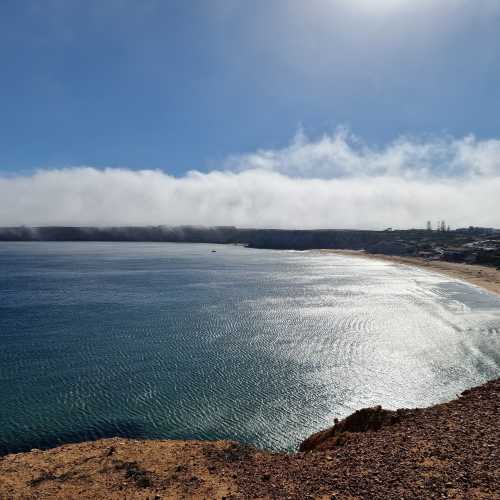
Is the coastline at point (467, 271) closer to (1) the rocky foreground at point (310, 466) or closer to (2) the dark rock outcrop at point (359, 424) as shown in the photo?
(2) the dark rock outcrop at point (359, 424)

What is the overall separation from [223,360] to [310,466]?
19130mm

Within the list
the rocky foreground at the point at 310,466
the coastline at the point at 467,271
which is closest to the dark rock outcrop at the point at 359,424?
the rocky foreground at the point at 310,466

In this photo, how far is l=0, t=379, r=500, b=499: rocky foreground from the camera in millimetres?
12312

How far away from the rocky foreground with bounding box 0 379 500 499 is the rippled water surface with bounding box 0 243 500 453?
4118 millimetres

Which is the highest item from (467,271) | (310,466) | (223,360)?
(467,271)

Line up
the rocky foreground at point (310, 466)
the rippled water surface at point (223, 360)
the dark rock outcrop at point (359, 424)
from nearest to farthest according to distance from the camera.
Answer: the rocky foreground at point (310, 466)
the dark rock outcrop at point (359, 424)
the rippled water surface at point (223, 360)

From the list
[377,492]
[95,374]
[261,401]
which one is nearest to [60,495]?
[377,492]

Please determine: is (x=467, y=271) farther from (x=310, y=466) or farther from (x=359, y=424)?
(x=310, y=466)

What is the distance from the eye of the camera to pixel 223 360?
108ft

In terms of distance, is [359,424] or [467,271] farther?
[467,271]

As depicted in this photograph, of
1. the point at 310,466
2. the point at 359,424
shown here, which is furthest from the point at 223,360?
the point at 310,466

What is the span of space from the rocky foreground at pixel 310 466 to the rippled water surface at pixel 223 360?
412cm

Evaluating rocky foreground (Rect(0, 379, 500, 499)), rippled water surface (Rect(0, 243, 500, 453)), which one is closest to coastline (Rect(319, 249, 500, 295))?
rippled water surface (Rect(0, 243, 500, 453))

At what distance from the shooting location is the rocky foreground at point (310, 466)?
12.3 m
